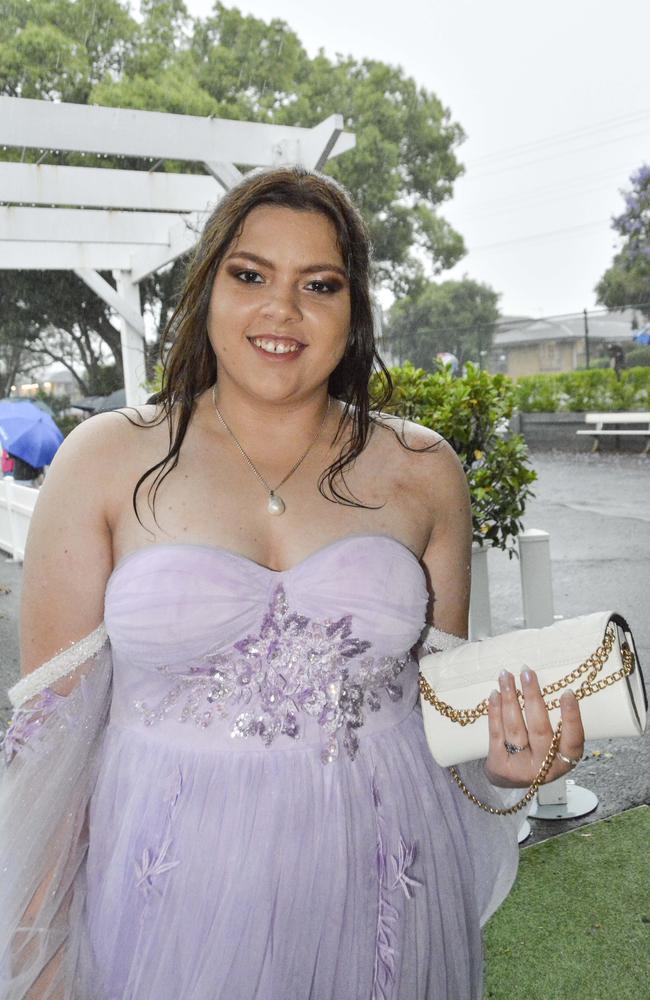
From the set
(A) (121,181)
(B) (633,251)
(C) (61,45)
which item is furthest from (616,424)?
(C) (61,45)

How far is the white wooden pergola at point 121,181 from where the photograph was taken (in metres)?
5.98

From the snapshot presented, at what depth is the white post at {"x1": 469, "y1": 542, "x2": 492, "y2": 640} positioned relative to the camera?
3604mm

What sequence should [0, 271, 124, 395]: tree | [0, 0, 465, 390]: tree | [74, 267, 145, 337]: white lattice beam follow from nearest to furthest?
1. [74, 267, 145, 337]: white lattice beam
2. [0, 0, 465, 390]: tree
3. [0, 271, 124, 395]: tree

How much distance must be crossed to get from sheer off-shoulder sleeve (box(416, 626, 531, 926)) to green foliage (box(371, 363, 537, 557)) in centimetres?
186

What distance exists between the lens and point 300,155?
6.72m

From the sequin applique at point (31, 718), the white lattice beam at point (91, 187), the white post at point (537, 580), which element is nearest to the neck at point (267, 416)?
the sequin applique at point (31, 718)

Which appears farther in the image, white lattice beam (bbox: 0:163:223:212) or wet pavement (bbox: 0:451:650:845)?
white lattice beam (bbox: 0:163:223:212)

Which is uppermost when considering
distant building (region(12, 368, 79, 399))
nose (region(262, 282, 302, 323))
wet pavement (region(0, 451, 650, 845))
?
distant building (region(12, 368, 79, 399))

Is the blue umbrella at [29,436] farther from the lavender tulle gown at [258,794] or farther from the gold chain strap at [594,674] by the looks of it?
the gold chain strap at [594,674]

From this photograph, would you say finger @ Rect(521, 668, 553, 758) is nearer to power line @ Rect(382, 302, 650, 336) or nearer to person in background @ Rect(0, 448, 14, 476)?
person in background @ Rect(0, 448, 14, 476)

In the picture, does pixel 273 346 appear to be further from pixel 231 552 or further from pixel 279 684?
pixel 279 684

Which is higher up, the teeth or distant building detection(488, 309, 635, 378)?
distant building detection(488, 309, 635, 378)

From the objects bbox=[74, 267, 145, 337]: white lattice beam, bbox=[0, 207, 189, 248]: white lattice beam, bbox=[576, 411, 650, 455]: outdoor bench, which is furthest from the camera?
bbox=[576, 411, 650, 455]: outdoor bench

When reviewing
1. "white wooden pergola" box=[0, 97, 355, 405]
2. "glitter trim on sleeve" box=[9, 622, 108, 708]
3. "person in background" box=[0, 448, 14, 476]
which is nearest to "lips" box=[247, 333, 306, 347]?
"glitter trim on sleeve" box=[9, 622, 108, 708]
